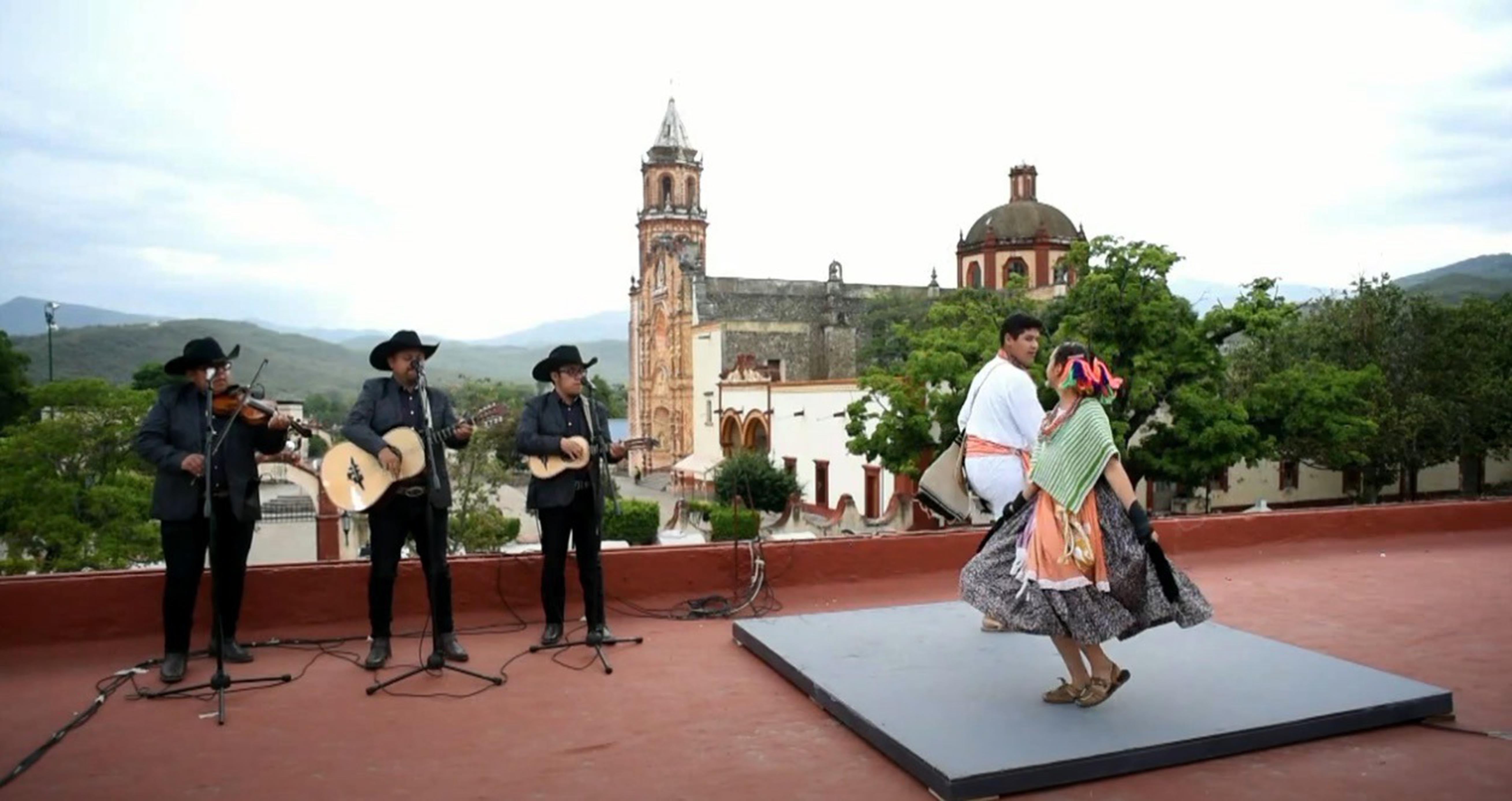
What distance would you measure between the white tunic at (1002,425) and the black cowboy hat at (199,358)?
12.3 ft

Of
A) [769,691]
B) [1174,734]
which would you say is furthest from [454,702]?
Result: [1174,734]

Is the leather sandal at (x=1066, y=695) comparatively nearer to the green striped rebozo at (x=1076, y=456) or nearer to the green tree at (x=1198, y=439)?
the green striped rebozo at (x=1076, y=456)

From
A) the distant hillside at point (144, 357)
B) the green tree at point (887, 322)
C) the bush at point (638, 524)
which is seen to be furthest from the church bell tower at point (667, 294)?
the distant hillside at point (144, 357)

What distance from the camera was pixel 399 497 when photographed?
5.29m

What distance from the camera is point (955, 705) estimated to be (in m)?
4.23

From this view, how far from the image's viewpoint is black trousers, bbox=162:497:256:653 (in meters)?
5.05

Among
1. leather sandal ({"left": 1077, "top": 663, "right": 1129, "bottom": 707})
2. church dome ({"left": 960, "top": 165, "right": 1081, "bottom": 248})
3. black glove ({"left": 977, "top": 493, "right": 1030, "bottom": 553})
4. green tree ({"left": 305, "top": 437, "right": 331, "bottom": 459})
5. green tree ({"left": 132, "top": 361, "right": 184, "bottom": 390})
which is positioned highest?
church dome ({"left": 960, "top": 165, "right": 1081, "bottom": 248})

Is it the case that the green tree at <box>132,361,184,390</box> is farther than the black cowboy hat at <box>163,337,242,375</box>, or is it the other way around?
the green tree at <box>132,361,184,390</box>

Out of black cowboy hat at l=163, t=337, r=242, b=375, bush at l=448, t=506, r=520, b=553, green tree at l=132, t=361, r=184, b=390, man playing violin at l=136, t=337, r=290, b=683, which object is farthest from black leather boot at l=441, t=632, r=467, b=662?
green tree at l=132, t=361, r=184, b=390

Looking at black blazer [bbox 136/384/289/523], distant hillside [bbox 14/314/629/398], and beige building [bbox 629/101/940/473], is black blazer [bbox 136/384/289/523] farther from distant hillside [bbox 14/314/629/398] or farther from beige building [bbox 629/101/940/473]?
distant hillside [bbox 14/314/629/398]

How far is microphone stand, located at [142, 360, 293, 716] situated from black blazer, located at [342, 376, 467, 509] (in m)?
0.56

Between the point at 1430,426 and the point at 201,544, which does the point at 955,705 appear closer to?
the point at 201,544

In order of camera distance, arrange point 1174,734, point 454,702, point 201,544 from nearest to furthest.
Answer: point 1174,734
point 454,702
point 201,544

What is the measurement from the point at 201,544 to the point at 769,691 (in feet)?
9.56
